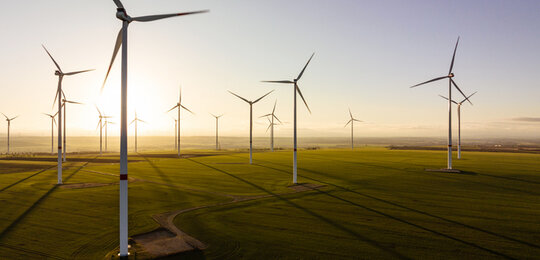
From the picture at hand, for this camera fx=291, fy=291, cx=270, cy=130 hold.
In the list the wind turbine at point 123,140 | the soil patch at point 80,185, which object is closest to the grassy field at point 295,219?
the soil patch at point 80,185

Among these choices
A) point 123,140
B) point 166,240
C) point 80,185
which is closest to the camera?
point 123,140

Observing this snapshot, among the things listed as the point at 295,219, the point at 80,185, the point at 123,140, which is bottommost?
the point at 295,219

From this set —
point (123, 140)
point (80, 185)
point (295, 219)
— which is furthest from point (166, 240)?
point (80, 185)

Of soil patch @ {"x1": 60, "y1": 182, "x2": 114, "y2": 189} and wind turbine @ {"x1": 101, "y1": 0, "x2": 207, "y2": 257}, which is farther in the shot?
soil patch @ {"x1": 60, "y1": 182, "x2": 114, "y2": 189}

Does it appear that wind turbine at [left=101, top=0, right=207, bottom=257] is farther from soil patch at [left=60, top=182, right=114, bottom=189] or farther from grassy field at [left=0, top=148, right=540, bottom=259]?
soil patch at [left=60, top=182, right=114, bottom=189]

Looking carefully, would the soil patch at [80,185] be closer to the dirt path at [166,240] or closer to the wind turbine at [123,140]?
the dirt path at [166,240]

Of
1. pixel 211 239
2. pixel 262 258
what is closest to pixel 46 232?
pixel 211 239

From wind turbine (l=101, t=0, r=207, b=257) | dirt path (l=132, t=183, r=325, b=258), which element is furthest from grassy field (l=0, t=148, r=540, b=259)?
wind turbine (l=101, t=0, r=207, b=257)

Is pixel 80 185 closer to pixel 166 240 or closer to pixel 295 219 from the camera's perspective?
pixel 166 240

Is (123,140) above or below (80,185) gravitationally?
above

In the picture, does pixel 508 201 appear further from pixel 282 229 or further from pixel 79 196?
pixel 79 196

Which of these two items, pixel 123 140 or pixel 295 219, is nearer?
pixel 123 140
